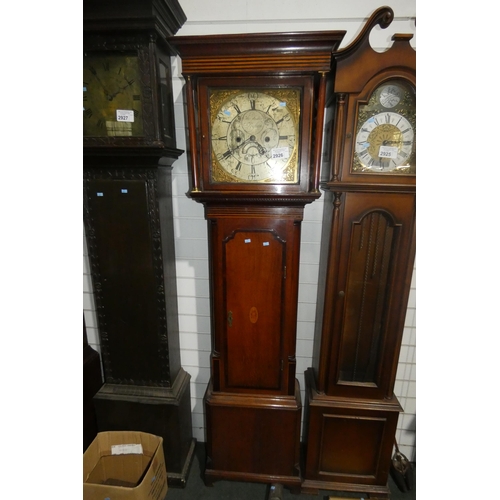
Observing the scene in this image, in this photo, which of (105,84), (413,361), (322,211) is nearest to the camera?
(105,84)

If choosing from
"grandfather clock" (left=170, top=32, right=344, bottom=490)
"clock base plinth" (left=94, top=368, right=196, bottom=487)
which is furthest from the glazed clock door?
"clock base plinth" (left=94, top=368, right=196, bottom=487)

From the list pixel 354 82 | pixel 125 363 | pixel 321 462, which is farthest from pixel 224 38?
pixel 321 462

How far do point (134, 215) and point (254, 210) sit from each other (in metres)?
0.62

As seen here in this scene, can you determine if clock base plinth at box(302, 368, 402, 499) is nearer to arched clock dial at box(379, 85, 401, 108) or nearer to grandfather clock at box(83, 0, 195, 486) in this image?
grandfather clock at box(83, 0, 195, 486)

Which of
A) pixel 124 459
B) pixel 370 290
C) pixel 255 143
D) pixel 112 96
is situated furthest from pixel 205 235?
pixel 124 459

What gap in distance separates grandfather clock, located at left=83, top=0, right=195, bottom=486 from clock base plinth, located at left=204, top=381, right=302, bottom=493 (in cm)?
23

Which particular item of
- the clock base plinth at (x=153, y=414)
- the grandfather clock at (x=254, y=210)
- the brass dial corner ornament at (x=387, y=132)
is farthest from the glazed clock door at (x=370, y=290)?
the clock base plinth at (x=153, y=414)

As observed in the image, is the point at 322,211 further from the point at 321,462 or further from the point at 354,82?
the point at 321,462

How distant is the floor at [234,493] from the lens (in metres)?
1.81

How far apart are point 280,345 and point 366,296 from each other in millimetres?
531

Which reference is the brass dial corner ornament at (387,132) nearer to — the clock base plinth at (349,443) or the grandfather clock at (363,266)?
the grandfather clock at (363,266)

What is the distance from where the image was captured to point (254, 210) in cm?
148

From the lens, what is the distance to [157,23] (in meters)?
1.32

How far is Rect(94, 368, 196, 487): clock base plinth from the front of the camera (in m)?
1.75
